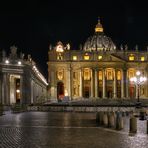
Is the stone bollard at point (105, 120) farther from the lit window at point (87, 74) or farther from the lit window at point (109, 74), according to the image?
the lit window at point (109, 74)

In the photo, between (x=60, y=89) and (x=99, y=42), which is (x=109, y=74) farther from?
(x=99, y=42)

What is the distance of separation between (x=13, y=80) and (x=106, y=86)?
195 feet

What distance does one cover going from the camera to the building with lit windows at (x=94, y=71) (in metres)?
152

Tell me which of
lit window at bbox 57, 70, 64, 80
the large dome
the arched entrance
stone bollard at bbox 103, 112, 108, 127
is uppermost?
the large dome

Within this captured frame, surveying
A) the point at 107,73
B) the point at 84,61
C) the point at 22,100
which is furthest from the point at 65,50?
the point at 22,100

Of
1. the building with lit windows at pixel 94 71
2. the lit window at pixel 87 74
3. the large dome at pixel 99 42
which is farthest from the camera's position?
the large dome at pixel 99 42

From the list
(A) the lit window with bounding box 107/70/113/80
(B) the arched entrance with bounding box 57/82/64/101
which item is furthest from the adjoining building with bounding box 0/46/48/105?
(A) the lit window with bounding box 107/70/113/80

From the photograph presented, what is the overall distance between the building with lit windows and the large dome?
25511 millimetres

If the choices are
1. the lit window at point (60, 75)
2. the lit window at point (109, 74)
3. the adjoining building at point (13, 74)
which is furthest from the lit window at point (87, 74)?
the adjoining building at point (13, 74)

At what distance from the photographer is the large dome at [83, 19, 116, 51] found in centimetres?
18325

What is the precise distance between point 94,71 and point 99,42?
36.7 m

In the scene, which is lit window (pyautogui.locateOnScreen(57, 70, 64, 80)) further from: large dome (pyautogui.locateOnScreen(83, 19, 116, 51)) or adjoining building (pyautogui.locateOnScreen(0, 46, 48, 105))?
adjoining building (pyautogui.locateOnScreen(0, 46, 48, 105))

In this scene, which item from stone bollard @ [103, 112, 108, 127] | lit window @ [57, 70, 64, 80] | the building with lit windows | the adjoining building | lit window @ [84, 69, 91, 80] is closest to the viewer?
stone bollard @ [103, 112, 108, 127]

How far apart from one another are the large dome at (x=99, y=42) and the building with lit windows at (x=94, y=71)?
83.7 ft
